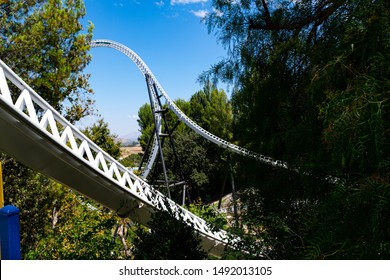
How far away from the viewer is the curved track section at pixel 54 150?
3.40m

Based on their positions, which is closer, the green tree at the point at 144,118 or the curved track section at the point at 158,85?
the curved track section at the point at 158,85

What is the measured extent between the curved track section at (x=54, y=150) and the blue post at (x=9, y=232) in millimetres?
2019

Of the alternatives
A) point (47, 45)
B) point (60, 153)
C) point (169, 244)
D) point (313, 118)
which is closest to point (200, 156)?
point (47, 45)

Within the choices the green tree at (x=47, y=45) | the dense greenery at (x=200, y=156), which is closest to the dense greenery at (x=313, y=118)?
the green tree at (x=47, y=45)

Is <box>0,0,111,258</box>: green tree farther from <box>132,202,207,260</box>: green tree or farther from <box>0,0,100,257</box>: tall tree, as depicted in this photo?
<box>132,202,207,260</box>: green tree

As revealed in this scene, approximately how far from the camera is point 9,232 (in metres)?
1.35

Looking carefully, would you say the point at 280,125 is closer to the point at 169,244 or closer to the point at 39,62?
the point at 169,244

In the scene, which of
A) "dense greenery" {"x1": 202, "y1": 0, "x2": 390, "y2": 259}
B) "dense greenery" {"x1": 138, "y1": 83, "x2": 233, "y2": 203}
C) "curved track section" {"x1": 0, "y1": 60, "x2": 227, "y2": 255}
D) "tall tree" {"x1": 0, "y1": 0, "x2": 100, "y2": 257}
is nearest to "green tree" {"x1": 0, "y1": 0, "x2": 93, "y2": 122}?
"tall tree" {"x1": 0, "y1": 0, "x2": 100, "y2": 257}

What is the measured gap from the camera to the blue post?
1.33 meters

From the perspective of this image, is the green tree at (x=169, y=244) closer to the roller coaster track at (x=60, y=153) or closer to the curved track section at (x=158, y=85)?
the roller coaster track at (x=60, y=153)

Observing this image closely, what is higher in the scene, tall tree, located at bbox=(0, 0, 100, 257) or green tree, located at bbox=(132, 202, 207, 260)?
tall tree, located at bbox=(0, 0, 100, 257)

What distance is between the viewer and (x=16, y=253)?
1376 millimetres

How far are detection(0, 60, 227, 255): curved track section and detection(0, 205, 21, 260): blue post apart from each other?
2019 mm

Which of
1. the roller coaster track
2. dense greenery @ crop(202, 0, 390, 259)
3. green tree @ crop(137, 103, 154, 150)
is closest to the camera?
dense greenery @ crop(202, 0, 390, 259)
